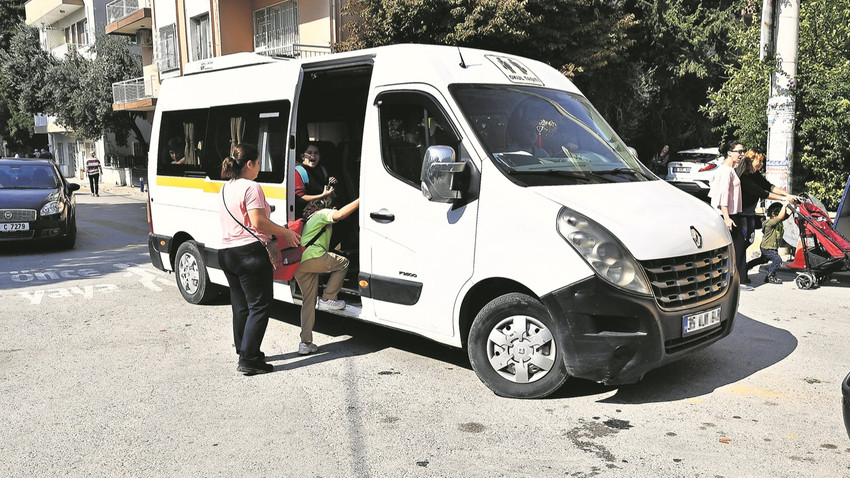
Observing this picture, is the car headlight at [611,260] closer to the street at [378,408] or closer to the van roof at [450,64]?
the street at [378,408]

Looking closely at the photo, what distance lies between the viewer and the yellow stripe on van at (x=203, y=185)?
6594mm

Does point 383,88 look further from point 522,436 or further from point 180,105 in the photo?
point 180,105

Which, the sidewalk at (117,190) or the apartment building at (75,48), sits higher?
the apartment building at (75,48)

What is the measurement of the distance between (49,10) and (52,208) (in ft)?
122

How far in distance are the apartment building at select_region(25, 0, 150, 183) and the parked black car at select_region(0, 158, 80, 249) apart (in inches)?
973

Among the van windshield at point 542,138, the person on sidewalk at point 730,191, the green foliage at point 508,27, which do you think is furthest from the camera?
the green foliage at point 508,27

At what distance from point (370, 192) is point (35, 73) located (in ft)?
130

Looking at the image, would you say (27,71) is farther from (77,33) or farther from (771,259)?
(771,259)

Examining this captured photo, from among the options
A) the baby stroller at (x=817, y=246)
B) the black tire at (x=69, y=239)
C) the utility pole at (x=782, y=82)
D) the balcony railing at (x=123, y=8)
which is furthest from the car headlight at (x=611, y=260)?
the balcony railing at (x=123, y=8)

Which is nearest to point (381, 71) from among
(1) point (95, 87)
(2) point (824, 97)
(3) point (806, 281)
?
(3) point (806, 281)

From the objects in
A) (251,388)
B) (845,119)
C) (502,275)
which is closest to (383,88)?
(502,275)

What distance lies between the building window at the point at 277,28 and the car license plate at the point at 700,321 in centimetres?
1889

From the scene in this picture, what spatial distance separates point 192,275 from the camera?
26.2ft

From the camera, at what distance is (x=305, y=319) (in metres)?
6.03
